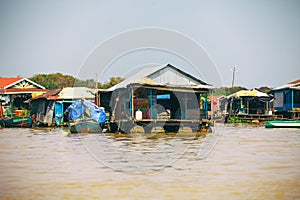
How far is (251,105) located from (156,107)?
14395mm

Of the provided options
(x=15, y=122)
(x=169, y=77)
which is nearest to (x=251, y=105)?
(x=169, y=77)

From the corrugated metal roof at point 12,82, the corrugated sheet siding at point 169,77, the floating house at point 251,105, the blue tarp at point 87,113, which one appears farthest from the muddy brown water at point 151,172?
the corrugated metal roof at point 12,82

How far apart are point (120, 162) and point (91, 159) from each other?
3.25 feet

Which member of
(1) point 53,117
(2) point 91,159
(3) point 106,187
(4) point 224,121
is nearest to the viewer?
(3) point 106,187

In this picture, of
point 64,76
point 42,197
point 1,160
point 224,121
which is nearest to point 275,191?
point 42,197

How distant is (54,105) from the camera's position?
28.1 metres

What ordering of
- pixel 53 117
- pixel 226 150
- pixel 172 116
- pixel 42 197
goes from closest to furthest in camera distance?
pixel 42 197, pixel 226 150, pixel 172 116, pixel 53 117

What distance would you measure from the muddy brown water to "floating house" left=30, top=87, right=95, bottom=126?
45.8 ft

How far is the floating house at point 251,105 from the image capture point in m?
30.4

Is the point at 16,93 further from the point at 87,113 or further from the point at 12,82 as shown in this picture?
the point at 87,113

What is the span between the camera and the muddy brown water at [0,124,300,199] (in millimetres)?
7066

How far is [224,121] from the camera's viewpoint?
32969 millimetres

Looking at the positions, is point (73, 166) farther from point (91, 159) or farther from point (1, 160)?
point (1, 160)

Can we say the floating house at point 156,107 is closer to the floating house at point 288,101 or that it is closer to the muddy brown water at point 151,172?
the muddy brown water at point 151,172
